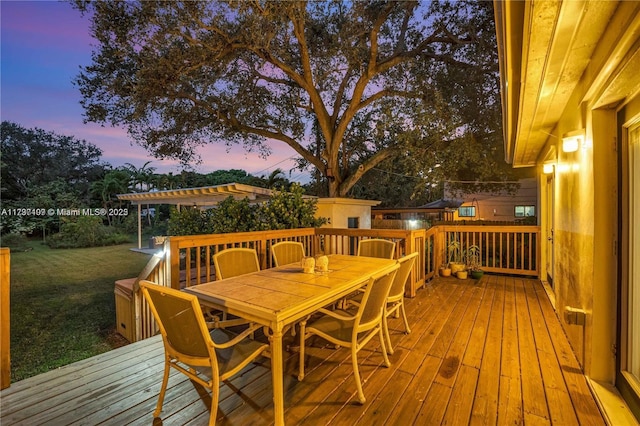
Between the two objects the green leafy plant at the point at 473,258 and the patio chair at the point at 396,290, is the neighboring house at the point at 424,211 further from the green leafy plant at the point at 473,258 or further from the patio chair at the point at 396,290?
the patio chair at the point at 396,290

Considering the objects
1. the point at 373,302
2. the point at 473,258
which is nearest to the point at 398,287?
the point at 373,302

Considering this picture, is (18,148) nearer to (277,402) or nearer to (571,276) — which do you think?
(277,402)

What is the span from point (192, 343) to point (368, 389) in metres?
1.39

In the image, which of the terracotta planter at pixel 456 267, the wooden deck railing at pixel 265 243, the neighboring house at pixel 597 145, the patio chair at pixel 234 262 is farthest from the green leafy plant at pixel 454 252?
the patio chair at pixel 234 262

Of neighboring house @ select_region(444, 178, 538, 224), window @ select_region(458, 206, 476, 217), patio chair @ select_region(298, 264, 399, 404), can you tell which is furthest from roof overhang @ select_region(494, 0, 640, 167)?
window @ select_region(458, 206, 476, 217)

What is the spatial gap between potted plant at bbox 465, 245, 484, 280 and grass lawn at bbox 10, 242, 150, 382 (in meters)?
6.56

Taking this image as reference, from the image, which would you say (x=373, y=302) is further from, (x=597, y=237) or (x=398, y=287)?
(x=597, y=237)

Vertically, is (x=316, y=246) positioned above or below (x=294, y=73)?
below

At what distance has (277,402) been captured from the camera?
70.5 inches

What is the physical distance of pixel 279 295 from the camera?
2143mm

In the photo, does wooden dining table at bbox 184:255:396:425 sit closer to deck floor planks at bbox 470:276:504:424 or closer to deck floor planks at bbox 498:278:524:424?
deck floor planks at bbox 470:276:504:424

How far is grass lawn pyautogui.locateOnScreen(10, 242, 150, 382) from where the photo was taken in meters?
4.46

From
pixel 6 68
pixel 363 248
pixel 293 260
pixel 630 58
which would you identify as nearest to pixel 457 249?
pixel 363 248

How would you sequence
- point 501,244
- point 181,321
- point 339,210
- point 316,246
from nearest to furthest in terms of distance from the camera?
point 181,321 < point 316,246 < point 501,244 < point 339,210
